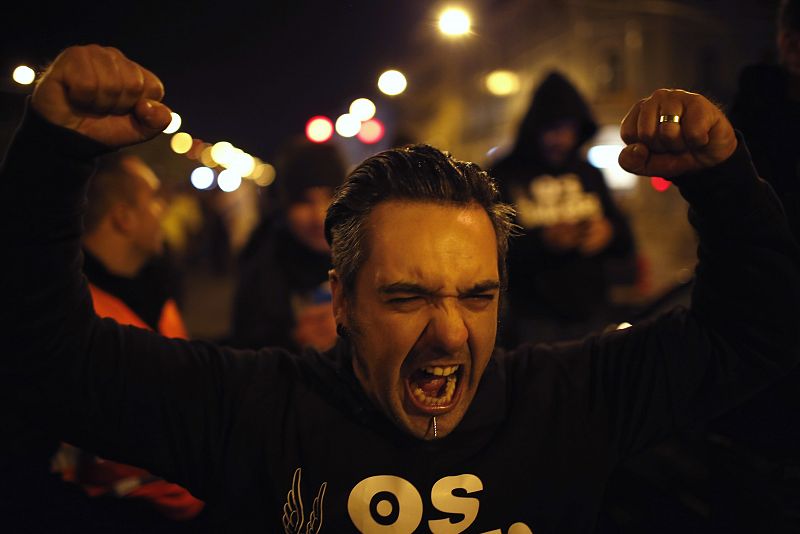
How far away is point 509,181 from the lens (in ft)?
13.5

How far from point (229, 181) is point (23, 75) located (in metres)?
18.9

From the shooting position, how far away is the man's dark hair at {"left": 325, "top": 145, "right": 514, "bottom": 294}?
5.15 ft

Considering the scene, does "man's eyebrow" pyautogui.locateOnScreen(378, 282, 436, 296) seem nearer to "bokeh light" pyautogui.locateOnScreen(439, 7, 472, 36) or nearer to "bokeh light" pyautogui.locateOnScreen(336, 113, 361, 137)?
"bokeh light" pyautogui.locateOnScreen(439, 7, 472, 36)

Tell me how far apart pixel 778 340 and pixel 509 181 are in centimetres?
262

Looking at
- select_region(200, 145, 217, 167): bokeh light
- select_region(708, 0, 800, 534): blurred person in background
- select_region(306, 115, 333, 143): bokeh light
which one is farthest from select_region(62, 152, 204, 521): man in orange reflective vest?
select_region(306, 115, 333, 143): bokeh light

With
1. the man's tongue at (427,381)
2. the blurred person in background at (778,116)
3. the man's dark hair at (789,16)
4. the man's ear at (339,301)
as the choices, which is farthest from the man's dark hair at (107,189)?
the man's dark hair at (789,16)

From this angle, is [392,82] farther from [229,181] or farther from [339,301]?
[229,181]

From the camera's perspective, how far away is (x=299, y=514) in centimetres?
155

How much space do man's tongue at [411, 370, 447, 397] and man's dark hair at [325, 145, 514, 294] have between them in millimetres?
267

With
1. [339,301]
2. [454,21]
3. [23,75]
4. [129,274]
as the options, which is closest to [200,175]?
[129,274]

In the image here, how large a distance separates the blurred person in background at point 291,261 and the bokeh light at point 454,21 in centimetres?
151

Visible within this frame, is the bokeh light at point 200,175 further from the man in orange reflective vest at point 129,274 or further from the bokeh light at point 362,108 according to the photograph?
the man in orange reflective vest at point 129,274

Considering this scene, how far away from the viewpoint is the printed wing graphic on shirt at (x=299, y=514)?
154 centimetres

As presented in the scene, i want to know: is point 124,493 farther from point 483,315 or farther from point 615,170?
point 615,170
